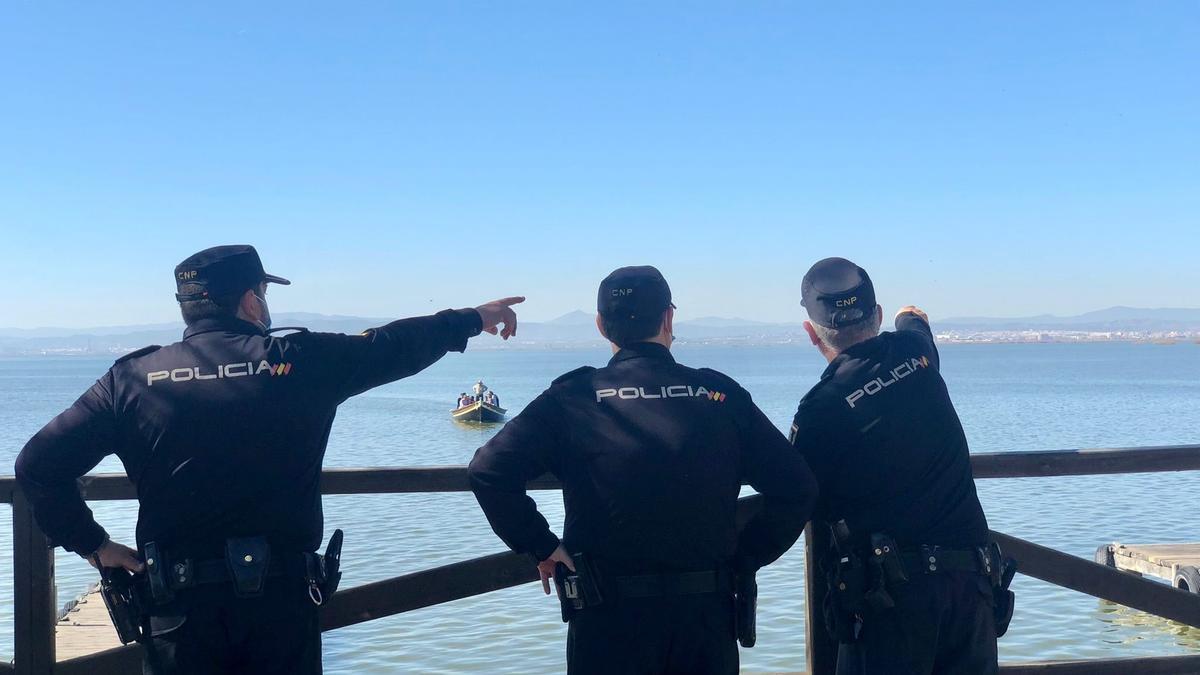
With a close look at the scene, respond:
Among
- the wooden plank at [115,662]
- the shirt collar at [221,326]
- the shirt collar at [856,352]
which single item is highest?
the shirt collar at [221,326]

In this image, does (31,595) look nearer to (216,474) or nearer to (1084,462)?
(216,474)

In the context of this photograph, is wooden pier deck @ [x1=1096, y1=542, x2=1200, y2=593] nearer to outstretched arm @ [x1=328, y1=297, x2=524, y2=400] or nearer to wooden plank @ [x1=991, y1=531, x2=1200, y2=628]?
wooden plank @ [x1=991, y1=531, x2=1200, y2=628]

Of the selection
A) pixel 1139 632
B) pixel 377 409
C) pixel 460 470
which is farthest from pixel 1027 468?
pixel 377 409

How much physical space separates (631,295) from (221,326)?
1320mm

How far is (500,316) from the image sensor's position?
4.07 metres

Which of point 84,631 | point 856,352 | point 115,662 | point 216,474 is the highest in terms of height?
point 856,352

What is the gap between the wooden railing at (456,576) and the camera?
157 inches

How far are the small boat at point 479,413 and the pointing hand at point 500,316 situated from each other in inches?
2037

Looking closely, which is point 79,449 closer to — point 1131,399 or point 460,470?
point 460,470

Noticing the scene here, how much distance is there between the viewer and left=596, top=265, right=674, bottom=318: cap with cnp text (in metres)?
3.41

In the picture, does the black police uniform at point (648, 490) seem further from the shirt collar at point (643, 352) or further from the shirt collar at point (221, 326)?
the shirt collar at point (221, 326)

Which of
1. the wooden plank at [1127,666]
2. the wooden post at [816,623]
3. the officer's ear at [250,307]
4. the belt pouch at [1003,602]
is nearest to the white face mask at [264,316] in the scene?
the officer's ear at [250,307]

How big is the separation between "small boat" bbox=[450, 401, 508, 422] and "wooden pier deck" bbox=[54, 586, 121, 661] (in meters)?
43.4

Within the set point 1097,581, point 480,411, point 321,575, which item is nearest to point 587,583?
point 321,575
